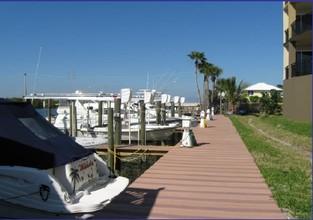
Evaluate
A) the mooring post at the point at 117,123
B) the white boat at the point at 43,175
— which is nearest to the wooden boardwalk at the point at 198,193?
the white boat at the point at 43,175

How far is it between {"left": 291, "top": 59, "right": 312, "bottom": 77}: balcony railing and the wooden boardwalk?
1628cm

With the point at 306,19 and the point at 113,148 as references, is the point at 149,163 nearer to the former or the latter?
the point at 113,148

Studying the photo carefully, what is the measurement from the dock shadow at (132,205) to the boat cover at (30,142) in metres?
1.02

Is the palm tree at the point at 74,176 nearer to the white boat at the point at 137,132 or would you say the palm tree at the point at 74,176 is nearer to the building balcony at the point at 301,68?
the white boat at the point at 137,132

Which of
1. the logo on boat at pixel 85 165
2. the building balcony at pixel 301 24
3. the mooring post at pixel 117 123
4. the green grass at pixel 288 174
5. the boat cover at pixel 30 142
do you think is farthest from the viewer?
the building balcony at pixel 301 24

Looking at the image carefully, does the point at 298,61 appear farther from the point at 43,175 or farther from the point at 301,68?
the point at 43,175

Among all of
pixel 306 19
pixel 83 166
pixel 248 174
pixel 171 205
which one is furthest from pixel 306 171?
pixel 306 19

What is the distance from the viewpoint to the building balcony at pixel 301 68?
86.0ft

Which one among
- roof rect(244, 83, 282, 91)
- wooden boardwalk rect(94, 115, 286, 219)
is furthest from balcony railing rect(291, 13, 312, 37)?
roof rect(244, 83, 282, 91)

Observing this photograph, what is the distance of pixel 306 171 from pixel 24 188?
778 cm

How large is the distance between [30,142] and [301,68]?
992 inches

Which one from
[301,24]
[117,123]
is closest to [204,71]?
[301,24]

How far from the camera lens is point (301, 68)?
2789cm

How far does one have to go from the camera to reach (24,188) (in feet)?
18.0
